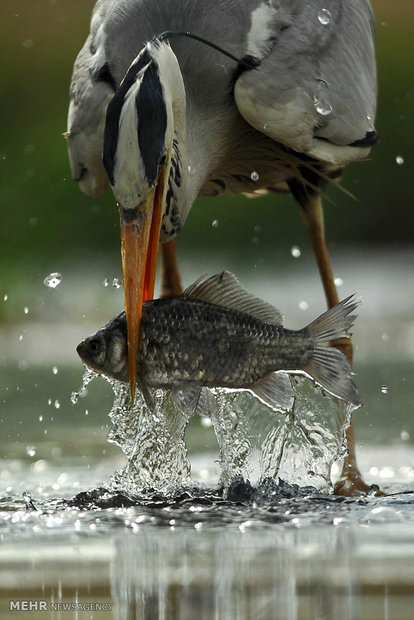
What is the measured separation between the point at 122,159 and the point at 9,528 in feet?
3.86


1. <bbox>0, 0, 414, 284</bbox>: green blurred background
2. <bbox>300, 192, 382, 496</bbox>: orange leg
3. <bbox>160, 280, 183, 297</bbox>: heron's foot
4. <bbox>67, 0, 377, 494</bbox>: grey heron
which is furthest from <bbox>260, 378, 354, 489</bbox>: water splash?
<bbox>0, 0, 414, 284</bbox>: green blurred background

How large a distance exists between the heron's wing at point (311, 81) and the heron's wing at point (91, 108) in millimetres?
541

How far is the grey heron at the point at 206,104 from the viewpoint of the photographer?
13.5 feet

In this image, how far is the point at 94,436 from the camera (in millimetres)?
6105

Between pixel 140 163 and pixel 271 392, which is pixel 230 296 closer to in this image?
pixel 271 392

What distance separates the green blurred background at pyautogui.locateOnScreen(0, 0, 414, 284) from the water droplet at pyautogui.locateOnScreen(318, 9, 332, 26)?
6.22m

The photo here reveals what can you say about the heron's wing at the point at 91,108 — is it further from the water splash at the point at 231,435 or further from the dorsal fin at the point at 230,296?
the dorsal fin at the point at 230,296

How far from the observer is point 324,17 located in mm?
5230

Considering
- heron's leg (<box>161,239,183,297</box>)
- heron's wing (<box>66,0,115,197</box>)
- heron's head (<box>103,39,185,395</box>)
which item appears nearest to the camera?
heron's head (<box>103,39,185,395</box>)

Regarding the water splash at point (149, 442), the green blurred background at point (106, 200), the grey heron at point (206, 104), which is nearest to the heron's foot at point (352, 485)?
the grey heron at point (206, 104)

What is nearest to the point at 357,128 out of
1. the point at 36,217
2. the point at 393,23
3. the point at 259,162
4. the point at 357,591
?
the point at 259,162

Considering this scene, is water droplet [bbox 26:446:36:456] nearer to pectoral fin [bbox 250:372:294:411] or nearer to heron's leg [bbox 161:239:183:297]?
heron's leg [bbox 161:239:183:297]

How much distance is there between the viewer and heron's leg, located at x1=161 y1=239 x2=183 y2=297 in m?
5.74

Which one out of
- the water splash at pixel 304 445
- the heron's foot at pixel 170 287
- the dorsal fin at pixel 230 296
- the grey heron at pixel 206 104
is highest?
the grey heron at pixel 206 104
